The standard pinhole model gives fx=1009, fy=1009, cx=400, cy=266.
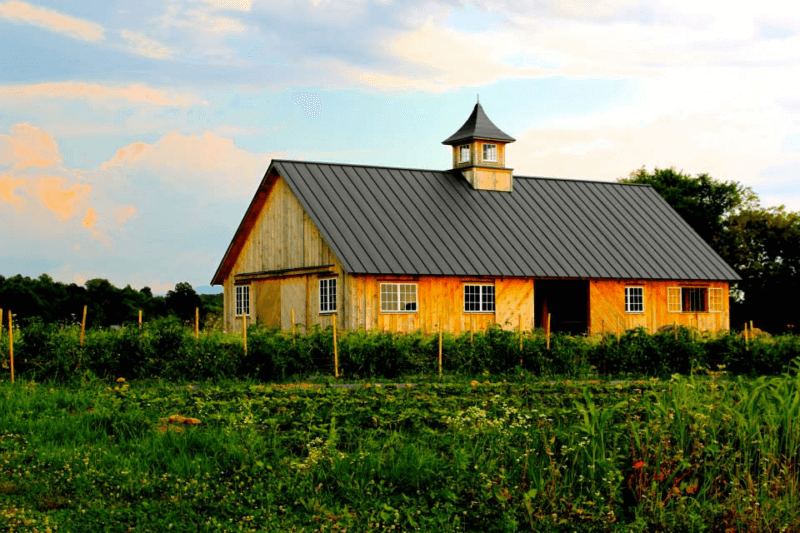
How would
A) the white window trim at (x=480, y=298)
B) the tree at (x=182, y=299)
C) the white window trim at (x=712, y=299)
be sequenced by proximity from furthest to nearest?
the tree at (x=182, y=299) < the white window trim at (x=712, y=299) < the white window trim at (x=480, y=298)

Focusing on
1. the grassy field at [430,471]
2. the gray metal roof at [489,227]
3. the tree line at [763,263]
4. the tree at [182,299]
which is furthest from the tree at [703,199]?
the grassy field at [430,471]

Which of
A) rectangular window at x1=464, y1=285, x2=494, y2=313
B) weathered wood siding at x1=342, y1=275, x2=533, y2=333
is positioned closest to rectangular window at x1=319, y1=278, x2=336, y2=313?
Answer: weathered wood siding at x1=342, y1=275, x2=533, y2=333

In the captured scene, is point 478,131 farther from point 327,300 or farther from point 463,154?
point 327,300

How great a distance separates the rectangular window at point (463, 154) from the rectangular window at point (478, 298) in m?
7.63

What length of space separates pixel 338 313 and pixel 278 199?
5.79m

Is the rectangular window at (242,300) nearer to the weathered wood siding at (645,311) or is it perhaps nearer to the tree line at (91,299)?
the tree line at (91,299)

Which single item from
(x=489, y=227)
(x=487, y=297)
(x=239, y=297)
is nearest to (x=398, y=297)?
(x=487, y=297)

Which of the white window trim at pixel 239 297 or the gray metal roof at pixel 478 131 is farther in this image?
the gray metal roof at pixel 478 131

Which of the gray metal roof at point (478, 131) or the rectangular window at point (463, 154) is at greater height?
the gray metal roof at point (478, 131)

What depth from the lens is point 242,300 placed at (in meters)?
37.1

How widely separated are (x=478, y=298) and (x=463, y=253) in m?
1.54

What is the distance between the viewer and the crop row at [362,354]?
1914 cm

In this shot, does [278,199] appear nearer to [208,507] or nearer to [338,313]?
[338,313]

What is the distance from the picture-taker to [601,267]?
35281 millimetres
